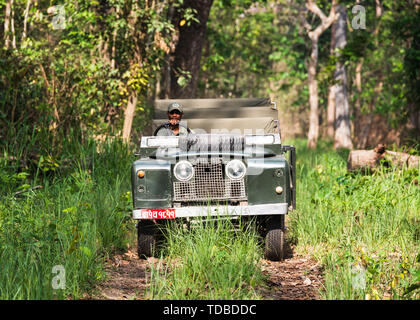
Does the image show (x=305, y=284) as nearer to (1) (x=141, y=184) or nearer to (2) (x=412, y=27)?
(1) (x=141, y=184)

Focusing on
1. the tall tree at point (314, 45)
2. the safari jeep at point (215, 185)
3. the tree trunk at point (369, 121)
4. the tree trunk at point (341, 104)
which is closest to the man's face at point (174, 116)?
the safari jeep at point (215, 185)

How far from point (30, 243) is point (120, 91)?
690 cm

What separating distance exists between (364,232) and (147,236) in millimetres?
2257

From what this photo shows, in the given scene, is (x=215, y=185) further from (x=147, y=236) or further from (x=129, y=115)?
(x=129, y=115)

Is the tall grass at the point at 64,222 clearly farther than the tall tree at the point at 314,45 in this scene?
No

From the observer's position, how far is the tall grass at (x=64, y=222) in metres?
4.51

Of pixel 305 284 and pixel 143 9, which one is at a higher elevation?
pixel 143 9

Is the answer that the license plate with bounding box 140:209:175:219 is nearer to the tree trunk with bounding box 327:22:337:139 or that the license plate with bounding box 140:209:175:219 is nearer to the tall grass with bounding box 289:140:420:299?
the tall grass with bounding box 289:140:420:299

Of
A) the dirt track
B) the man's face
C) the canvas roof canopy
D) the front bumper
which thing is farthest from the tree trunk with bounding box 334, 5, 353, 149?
the front bumper

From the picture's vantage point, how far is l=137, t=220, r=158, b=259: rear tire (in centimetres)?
624

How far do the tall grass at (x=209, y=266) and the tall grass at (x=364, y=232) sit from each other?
2.25 feet

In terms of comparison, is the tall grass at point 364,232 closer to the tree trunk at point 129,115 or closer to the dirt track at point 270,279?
the dirt track at point 270,279

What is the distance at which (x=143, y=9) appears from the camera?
1166 cm
